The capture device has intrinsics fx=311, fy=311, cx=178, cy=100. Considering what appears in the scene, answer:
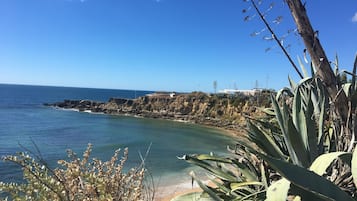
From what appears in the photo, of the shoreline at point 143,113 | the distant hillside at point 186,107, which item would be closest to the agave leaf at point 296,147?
the shoreline at point 143,113

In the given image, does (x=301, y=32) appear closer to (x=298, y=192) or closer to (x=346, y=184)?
(x=346, y=184)

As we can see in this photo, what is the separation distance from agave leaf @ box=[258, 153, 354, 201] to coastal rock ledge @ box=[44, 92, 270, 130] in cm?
3231

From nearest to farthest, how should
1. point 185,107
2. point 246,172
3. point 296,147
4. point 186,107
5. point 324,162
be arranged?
point 324,162 → point 296,147 → point 246,172 → point 186,107 → point 185,107

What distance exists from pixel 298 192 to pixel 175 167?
1411 centimetres

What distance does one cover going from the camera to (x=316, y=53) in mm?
1950

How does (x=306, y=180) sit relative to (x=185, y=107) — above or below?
above

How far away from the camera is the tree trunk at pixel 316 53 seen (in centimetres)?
192

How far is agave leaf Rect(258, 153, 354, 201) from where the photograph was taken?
3.37ft

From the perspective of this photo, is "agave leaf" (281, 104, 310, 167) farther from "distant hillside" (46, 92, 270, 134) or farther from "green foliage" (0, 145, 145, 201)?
"distant hillside" (46, 92, 270, 134)

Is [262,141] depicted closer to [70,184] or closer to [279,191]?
[279,191]

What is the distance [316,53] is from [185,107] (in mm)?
45039

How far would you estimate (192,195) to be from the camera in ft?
6.70

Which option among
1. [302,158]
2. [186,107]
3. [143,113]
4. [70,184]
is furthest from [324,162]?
[143,113]

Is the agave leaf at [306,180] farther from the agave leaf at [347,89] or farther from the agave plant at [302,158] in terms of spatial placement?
the agave leaf at [347,89]
